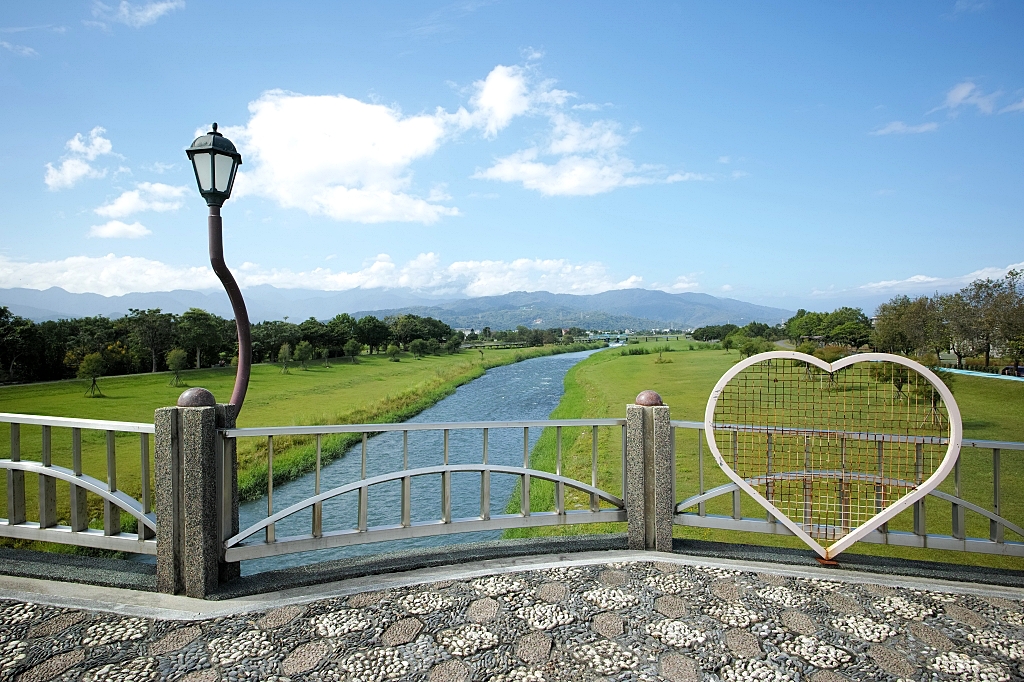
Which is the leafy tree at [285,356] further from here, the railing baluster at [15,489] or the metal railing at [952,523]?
the metal railing at [952,523]

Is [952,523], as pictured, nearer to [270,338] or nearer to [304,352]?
[304,352]

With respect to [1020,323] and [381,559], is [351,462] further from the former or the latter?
[1020,323]

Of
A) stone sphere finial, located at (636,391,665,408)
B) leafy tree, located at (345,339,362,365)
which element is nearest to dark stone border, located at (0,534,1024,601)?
stone sphere finial, located at (636,391,665,408)

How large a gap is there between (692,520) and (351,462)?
1441 centimetres

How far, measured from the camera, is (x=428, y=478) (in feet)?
46.7

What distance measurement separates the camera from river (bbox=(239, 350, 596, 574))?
9.88 m

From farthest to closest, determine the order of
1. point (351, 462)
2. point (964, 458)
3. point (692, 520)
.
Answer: point (351, 462)
point (964, 458)
point (692, 520)

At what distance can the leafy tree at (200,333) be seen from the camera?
19156mm

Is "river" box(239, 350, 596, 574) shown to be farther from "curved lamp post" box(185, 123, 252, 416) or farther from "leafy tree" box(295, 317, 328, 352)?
"leafy tree" box(295, 317, 328, 352)

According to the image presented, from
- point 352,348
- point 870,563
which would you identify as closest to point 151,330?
point 352,348

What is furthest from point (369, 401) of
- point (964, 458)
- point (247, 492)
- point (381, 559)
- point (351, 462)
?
point (381, 559)

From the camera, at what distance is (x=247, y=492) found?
512 inches

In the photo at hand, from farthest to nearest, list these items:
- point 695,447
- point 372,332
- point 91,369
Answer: point 372,332 < point 91,369 < point 695,447

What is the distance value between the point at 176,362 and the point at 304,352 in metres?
9.99
